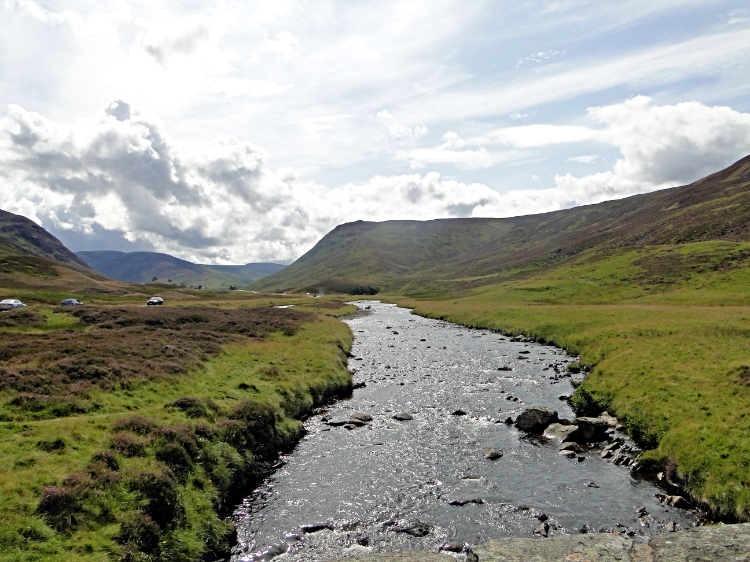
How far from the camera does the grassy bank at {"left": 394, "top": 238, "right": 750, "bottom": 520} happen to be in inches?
829

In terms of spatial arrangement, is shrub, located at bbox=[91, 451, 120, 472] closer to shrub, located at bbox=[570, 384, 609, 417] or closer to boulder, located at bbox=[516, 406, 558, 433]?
boulder, located at bbox=[516, 406, 558, 433]

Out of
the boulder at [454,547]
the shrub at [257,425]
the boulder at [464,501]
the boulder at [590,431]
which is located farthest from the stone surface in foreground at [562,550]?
the shrub at [257,425]

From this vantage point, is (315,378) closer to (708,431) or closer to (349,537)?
(349,537)

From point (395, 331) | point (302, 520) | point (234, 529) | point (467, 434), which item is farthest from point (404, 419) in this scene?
point (395, 331)

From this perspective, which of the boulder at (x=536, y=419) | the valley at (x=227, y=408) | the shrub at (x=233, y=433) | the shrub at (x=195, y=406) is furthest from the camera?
the boulder at (x=536, y=419)

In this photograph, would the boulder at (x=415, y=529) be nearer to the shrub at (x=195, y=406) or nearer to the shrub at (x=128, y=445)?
the shrub at (x=128, y=445)

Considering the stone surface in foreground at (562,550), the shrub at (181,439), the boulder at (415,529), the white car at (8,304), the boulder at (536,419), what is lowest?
the boulder at (415,529)

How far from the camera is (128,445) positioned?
784 inches

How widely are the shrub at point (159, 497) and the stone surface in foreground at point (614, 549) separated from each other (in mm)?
7508

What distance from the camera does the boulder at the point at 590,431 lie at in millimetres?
27625

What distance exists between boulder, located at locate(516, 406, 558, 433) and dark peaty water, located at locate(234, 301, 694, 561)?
0.98 meters

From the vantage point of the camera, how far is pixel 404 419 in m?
32.6

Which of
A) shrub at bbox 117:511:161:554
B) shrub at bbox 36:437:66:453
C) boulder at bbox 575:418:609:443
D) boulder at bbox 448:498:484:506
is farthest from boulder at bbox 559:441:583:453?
shrub at bbox 36:437:66:453

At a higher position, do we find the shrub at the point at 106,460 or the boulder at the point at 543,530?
the shrub at the point at 106,460
